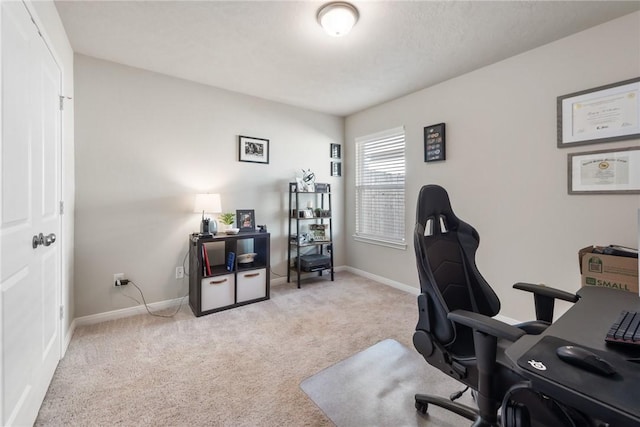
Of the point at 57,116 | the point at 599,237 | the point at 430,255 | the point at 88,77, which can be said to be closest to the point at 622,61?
the point at 599,237

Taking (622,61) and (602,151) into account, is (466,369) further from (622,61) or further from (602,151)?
(622,61)

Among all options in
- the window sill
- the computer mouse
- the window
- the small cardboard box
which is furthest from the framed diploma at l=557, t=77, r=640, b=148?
the computer mouse

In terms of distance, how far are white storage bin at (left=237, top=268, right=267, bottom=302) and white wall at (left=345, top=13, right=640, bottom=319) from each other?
223 centimetres

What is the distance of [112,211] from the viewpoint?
2.70 m

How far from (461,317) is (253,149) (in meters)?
3.08

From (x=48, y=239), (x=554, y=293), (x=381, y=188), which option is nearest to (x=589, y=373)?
(x=554, y=293)

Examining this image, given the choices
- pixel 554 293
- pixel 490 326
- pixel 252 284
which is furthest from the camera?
pixel 252 284

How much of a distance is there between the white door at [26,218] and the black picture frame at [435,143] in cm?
324

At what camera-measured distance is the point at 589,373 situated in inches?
26.1

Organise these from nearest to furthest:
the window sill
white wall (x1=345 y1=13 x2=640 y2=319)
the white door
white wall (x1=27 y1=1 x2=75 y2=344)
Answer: the white door
white wall (x1=27 y1=1 x2=75 y2=344)
white wall (x1=345 y1=13 x2=640 y2=319)
the window sill

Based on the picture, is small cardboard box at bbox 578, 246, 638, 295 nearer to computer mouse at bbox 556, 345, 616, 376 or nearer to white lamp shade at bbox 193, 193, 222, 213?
computer mouse at bbox 556, 345, 616, 376

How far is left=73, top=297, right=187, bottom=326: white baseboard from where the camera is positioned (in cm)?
256

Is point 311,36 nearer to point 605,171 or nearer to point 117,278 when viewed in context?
point 605,171

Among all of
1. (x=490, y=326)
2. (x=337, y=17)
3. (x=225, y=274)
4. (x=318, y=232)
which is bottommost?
(x=225, y=274)
